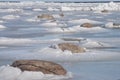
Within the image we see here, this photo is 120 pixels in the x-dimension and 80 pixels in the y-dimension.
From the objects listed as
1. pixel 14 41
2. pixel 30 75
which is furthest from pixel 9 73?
pixel 14 41

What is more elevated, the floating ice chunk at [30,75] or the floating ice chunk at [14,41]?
the floating ice chunk at [30,75]

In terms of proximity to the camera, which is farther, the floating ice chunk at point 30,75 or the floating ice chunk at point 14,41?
the floating ice chunk at point 14,41

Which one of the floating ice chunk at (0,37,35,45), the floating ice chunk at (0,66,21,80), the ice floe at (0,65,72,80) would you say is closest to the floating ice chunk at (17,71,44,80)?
the ice floe at (0,65,72,80)

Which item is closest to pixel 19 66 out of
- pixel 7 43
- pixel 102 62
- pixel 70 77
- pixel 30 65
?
pixel 30 65

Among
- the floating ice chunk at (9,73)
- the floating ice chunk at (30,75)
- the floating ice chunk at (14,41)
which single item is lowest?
the floating ice chunk at (14,41)

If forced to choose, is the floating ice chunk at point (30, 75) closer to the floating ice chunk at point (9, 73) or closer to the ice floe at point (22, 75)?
the ice floe at point (22, 75)

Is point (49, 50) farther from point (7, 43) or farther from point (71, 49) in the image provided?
point (7, 43)

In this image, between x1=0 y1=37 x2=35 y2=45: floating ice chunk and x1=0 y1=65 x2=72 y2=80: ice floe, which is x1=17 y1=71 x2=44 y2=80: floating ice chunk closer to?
x1=0 y1=65 x2=72 y2=80: ice floe

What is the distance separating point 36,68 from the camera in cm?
937

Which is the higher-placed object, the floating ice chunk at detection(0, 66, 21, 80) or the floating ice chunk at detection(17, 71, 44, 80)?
the floating ice chunk at detection(0, 66, 21, 80)

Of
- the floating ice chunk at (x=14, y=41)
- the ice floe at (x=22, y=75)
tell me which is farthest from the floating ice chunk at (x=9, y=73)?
the floating ice chunk at (x=14, y=41)

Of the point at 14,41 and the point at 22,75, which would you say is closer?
the point at 22,75

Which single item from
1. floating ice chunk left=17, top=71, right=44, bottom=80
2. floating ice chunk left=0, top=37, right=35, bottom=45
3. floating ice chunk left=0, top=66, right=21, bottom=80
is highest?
floating ice chunk left=0, top=66, right=21, bottom=80

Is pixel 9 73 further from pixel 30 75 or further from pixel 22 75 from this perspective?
pixel 30 75
